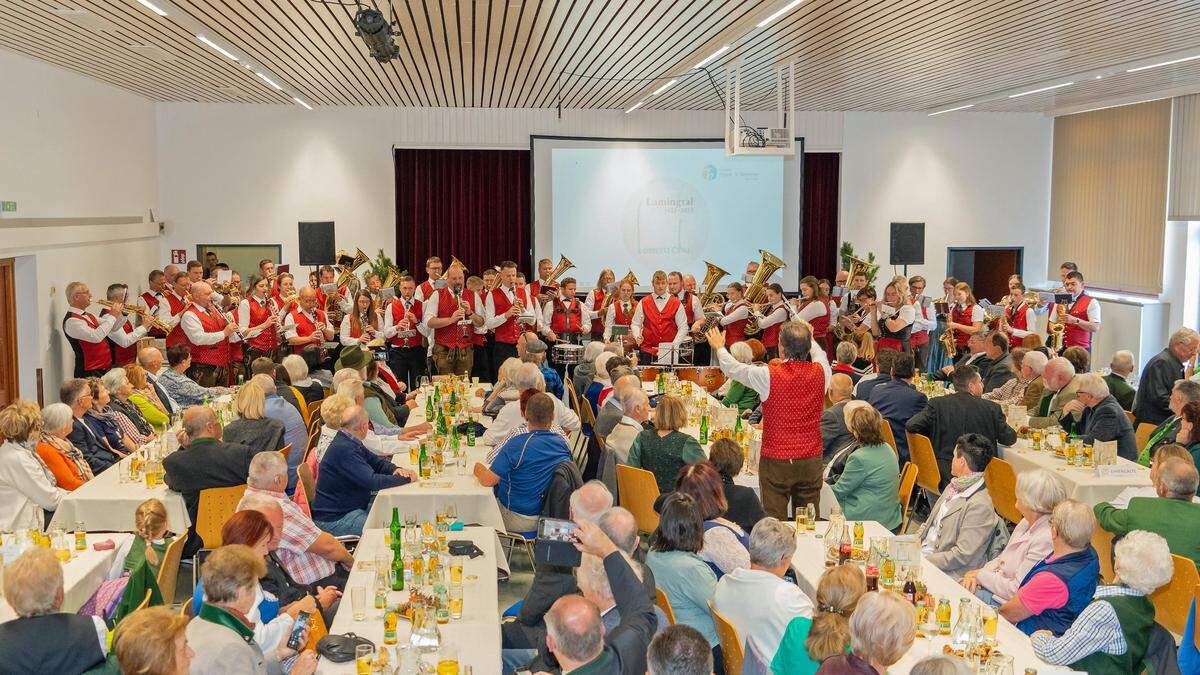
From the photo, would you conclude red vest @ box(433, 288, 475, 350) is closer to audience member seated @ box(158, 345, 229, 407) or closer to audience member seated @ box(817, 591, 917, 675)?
audience member seated @ box(158, 345, 229, 407)

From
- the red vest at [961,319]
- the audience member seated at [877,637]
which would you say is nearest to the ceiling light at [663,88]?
the red vest at [961,319]

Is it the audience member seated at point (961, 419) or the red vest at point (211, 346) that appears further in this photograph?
the red vest at point (211, 346)

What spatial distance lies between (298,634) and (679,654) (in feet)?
6.58

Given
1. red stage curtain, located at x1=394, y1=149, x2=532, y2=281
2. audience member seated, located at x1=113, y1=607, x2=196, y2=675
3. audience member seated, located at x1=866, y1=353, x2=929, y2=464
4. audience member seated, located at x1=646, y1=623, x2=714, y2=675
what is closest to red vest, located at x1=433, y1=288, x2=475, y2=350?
red stage curtain, located at x1=394, y1=149, x2=532, y2=281

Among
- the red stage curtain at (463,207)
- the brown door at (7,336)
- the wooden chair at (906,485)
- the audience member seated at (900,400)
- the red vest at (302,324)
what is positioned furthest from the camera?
the red stage curtain at (463,207)

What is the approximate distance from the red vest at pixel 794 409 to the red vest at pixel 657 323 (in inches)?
248

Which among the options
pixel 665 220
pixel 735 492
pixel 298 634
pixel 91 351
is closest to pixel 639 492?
pixel 735 492

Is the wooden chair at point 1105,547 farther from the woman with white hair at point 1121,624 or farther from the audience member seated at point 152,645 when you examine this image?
the audience member seated at point 152,645

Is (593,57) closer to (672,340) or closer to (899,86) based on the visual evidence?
(672,340)

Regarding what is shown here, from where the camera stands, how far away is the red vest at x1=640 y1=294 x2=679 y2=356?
13312mm

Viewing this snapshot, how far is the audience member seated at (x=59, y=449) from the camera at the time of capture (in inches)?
276

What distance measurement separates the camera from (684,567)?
189 inches

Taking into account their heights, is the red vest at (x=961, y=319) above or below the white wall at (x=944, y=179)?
below

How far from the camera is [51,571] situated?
4086 mm
